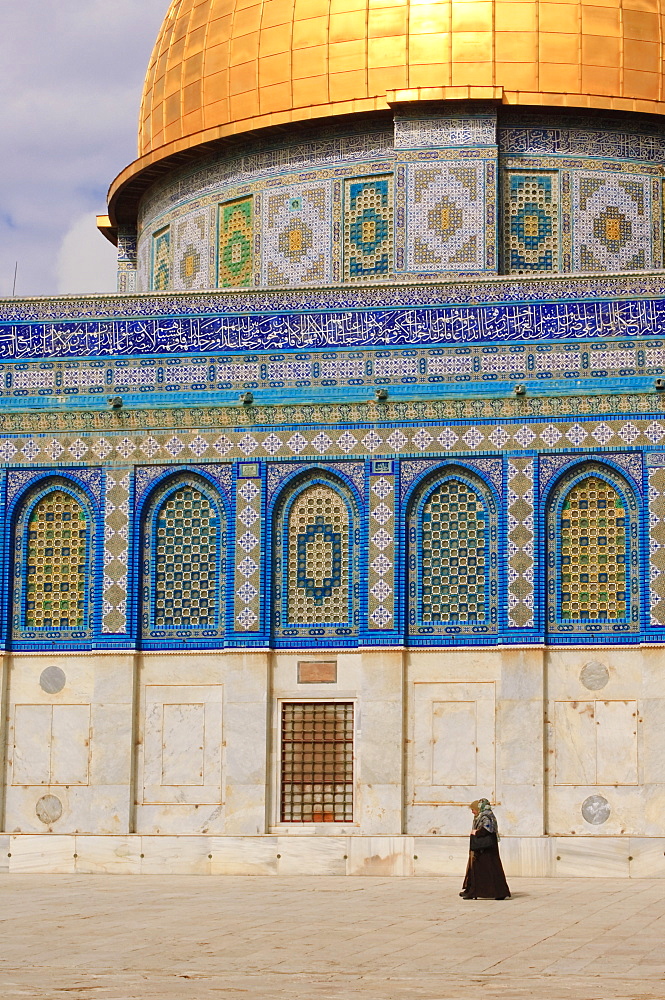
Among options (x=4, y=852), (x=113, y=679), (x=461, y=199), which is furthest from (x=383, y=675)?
(x=461, y=199)

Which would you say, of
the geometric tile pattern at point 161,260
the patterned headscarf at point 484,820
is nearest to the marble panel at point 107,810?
the patterned headscarf at point 484,820

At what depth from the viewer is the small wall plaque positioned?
60.6 ft

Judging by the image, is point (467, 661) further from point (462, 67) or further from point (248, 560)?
point (462, 67)

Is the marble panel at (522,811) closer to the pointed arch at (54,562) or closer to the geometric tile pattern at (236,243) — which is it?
the pointed arch at (54,562)

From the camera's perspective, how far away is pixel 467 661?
59.7ft

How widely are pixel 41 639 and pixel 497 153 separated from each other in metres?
7.96

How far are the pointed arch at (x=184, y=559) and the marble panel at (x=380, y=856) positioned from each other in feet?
9.23

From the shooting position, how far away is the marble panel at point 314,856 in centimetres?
1762

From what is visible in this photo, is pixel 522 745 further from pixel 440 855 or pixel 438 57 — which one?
pixel 438 57

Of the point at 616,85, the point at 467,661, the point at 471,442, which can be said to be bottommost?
the point at 467,661

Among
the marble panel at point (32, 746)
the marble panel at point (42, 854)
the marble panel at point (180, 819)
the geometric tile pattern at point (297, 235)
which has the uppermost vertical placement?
the geometric tile pattern at point (297, 235)

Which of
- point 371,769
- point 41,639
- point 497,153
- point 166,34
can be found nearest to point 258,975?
point 371,769

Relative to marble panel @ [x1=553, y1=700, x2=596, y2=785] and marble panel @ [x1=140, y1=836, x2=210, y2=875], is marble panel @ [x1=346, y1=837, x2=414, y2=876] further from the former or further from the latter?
marble panel @ [x1=553, y1=700, x2=596, y2=785]

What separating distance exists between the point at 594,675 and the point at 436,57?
8.09 m
